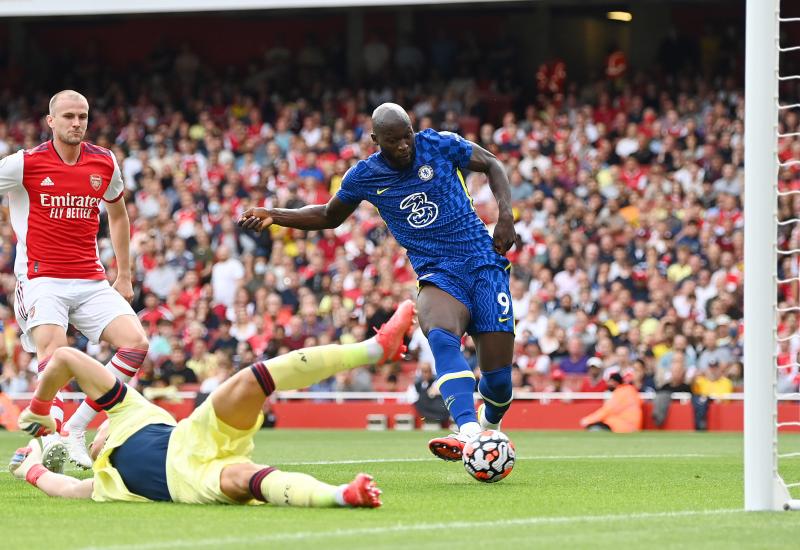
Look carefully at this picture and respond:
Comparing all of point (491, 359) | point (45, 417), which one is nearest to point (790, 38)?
point (491, 359)

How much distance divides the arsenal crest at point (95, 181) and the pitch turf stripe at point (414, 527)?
4.54 meters

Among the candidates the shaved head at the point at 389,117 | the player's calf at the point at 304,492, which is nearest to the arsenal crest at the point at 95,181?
the shaved head at the point at 389,117

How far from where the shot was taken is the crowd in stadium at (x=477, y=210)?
66.0 ft

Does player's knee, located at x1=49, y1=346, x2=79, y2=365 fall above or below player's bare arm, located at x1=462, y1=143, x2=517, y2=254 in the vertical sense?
below

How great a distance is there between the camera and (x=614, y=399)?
1886 centimetres

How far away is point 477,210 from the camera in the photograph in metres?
22.6

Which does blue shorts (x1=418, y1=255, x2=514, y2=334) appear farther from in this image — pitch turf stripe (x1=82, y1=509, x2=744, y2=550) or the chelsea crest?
pitch turf stripe (x1=82, y1=509, x2=744, y2=550)

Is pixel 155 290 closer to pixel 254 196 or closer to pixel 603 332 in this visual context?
pixel 254 196

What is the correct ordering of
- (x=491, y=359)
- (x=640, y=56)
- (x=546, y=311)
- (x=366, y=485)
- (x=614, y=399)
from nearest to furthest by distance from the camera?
1. (x=366, y=485)
2. (x=491, y=359)
3. (x=614, y=399)
4. (x=546, y=311)
5. (x=640, y=56)

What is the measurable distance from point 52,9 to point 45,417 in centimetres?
1862

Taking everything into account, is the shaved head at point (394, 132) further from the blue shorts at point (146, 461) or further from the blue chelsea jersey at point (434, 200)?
the blue shorts at point (146, 461)

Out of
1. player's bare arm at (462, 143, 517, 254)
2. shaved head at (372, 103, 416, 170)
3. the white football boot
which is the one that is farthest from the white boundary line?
shaved head at (372, 103, 416, 170)

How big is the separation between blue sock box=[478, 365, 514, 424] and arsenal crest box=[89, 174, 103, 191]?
295cm

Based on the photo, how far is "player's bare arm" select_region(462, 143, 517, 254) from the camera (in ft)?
30.2
